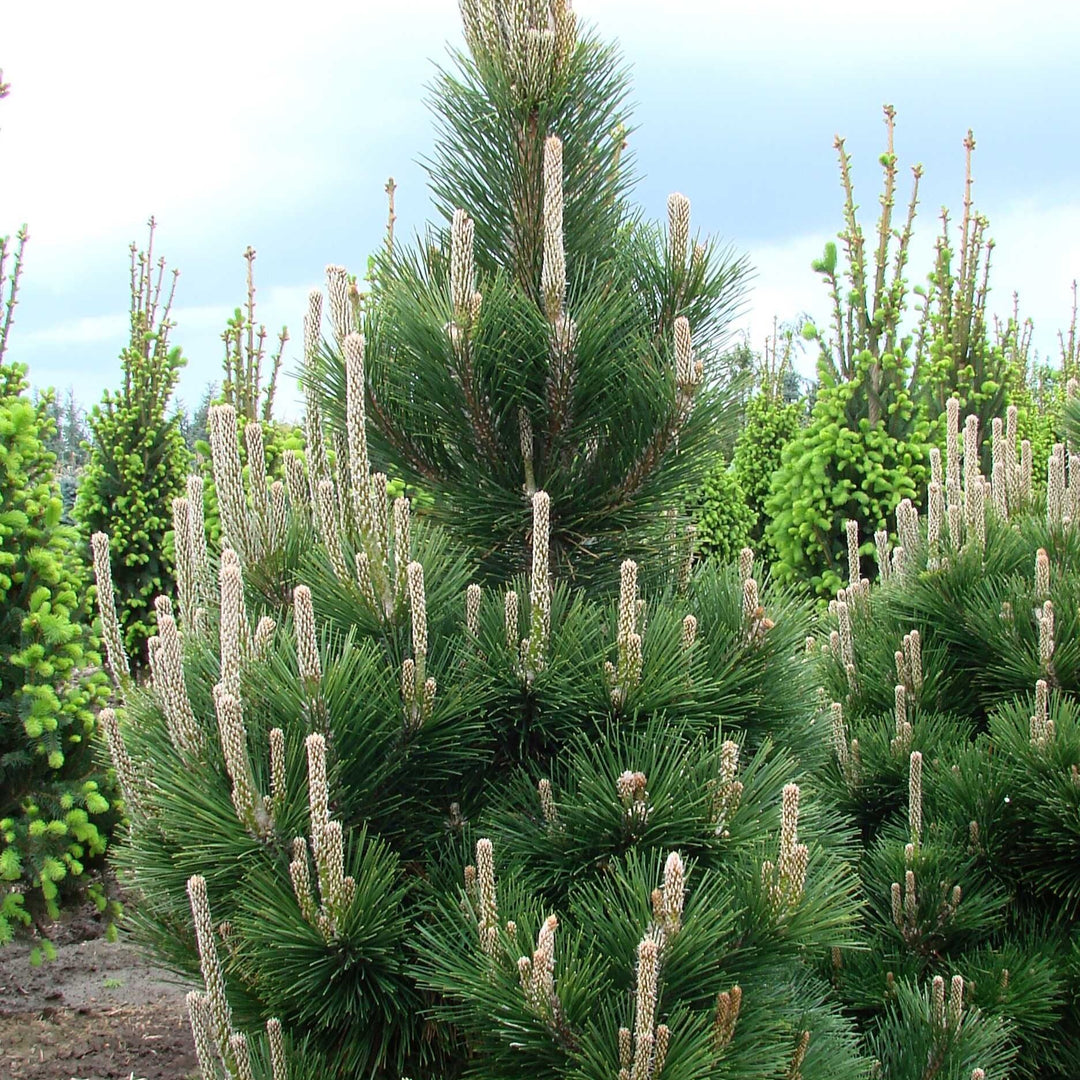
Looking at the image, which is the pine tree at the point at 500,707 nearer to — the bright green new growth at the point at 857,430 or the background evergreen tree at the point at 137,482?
the bright green new growth at the point at 857,430

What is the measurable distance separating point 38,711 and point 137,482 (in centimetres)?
502

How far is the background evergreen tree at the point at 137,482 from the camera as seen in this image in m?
9.44

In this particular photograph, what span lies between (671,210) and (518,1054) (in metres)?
1.90

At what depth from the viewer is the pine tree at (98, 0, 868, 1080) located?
207 cm

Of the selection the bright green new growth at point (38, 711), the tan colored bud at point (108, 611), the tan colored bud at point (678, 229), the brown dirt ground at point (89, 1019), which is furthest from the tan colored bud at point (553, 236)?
the bright green new growth at point (38, 711)

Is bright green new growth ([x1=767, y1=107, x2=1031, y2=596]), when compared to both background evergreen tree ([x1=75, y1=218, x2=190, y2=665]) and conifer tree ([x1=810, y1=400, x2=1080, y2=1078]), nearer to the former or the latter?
conifer tree ([x1=810, y1=400, x2=1080, y2=1078])

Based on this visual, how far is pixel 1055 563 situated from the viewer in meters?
3.91

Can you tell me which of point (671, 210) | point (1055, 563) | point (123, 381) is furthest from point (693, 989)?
point (123, 381)

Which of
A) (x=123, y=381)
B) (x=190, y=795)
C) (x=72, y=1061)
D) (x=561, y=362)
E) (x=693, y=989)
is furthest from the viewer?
(x=123, y=381)

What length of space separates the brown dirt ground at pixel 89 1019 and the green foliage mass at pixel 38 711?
24.1 inches

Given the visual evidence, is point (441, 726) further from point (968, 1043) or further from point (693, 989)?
point (968, 1043)

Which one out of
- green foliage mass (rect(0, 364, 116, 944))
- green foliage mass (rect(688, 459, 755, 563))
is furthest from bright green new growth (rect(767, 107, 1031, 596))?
green foliage mass (rect(0, 364, 116, 944))

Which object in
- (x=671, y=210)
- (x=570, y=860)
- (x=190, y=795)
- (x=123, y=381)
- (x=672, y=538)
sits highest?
(x=123, y=381)

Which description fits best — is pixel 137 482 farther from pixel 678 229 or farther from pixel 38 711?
pixel 678 229
